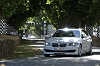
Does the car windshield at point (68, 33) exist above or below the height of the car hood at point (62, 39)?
above

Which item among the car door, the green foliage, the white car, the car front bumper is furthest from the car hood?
the green foliage

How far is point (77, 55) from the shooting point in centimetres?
2112

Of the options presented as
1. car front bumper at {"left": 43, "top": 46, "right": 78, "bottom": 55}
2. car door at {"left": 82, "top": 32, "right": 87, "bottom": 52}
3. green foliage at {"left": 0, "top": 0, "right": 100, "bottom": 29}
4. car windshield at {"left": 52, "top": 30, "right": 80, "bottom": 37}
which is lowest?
car front bumper at {"left": 43, "top": 46, "right": 78, "bottom": 55}

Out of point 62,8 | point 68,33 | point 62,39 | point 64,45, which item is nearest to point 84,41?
point 68,33

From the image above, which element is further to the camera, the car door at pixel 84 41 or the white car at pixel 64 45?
the car door at pixel 84 41

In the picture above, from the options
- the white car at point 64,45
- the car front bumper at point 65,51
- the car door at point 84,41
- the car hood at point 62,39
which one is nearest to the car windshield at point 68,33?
the white car at point 64,45

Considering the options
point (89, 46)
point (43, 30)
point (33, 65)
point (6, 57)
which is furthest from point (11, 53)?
point (43, 30)

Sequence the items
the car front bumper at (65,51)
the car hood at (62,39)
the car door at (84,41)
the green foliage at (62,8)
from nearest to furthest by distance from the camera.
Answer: the car front bumper at (65,51), the car hood at (62,39), the car door at (84,41), the green foliage at (62,8)

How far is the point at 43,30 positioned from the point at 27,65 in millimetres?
131926

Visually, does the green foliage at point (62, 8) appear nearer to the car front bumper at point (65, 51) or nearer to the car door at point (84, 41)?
the car door at point (84, 41)

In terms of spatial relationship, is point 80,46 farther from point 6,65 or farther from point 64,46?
point 6,65

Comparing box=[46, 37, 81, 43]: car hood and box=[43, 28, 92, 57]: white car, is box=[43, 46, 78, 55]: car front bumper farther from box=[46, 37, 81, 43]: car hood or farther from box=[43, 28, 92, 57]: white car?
box=[46, 37, 81, 43]: car hood

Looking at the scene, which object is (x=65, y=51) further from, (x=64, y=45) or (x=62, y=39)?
(x=62, y=39)

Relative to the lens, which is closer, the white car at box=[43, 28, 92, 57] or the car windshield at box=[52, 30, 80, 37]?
the white car at box=[43, 28, 92, 57]
